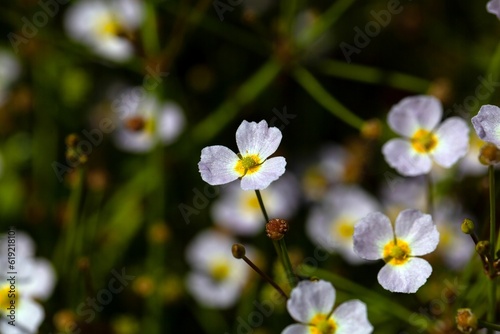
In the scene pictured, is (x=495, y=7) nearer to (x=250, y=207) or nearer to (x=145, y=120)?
(x=250, y=207)

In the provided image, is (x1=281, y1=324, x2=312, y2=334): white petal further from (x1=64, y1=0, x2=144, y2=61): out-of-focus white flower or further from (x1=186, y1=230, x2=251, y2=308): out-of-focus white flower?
(x1=64, y1=0, x2=144, y2=61): out-of-focus white flower

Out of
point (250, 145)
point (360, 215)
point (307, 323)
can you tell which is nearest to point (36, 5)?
point (360, 215)

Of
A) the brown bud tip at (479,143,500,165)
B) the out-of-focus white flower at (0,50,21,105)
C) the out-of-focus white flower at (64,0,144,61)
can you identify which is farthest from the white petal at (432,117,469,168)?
the out-of-focus white flower at (0,50,21,105)

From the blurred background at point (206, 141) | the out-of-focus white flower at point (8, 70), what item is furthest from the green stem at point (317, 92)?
the out-of-focus white flower at point (8, 70)

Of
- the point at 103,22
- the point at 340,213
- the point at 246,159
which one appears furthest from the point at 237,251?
the point at 103,22

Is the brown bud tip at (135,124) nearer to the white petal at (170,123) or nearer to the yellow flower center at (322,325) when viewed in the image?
the white petal at (170,123)
